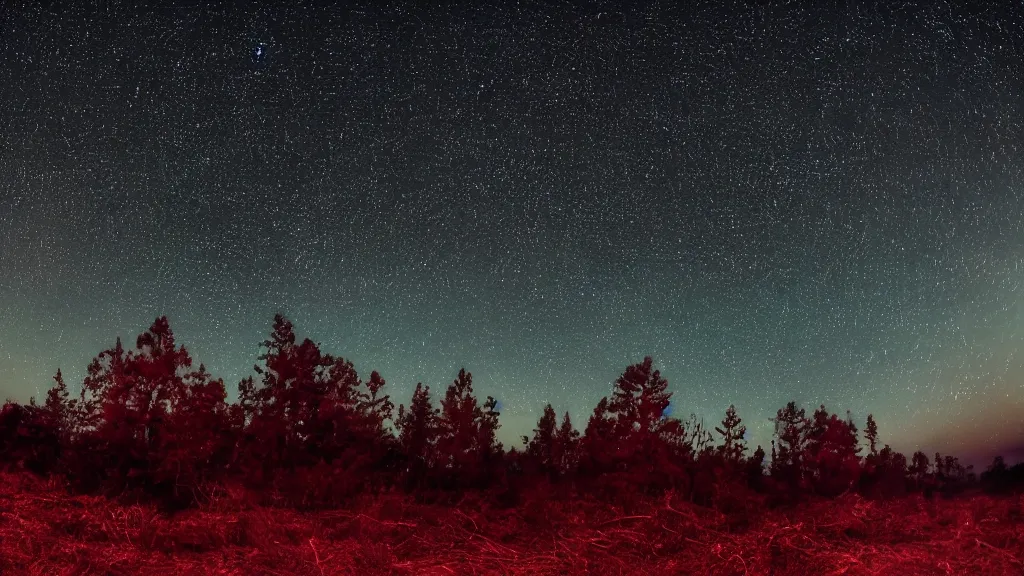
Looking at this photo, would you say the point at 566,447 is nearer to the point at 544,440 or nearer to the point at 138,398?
the point at 544,440

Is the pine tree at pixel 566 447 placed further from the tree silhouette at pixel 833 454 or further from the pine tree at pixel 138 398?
the pine tree at pixel 138 398

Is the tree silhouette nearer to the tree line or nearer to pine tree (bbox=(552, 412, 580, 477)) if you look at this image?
the tree line

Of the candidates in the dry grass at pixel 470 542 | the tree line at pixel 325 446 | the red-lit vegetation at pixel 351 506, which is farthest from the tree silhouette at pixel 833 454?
the dry grass at pixel 470 542

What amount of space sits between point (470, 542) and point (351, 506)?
6.62 m

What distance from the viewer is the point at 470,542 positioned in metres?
12.3

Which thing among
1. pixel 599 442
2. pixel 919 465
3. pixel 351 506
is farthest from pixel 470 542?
pixel 919 465

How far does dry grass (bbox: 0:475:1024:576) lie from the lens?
1051cm

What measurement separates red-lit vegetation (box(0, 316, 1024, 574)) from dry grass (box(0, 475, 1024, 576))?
4 cm

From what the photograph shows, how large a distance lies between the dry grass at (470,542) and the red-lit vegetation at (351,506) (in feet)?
0.14

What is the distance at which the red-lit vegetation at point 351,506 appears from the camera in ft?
35.7

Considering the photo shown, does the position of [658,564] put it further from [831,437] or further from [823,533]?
[831,437]

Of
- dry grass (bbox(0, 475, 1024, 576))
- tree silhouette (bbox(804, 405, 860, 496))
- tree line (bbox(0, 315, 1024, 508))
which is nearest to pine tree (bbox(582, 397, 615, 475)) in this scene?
tree line (bbox(0, 315, 1024, 508))

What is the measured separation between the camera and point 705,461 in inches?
1727

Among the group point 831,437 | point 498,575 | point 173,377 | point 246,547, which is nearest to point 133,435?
point 173,377
